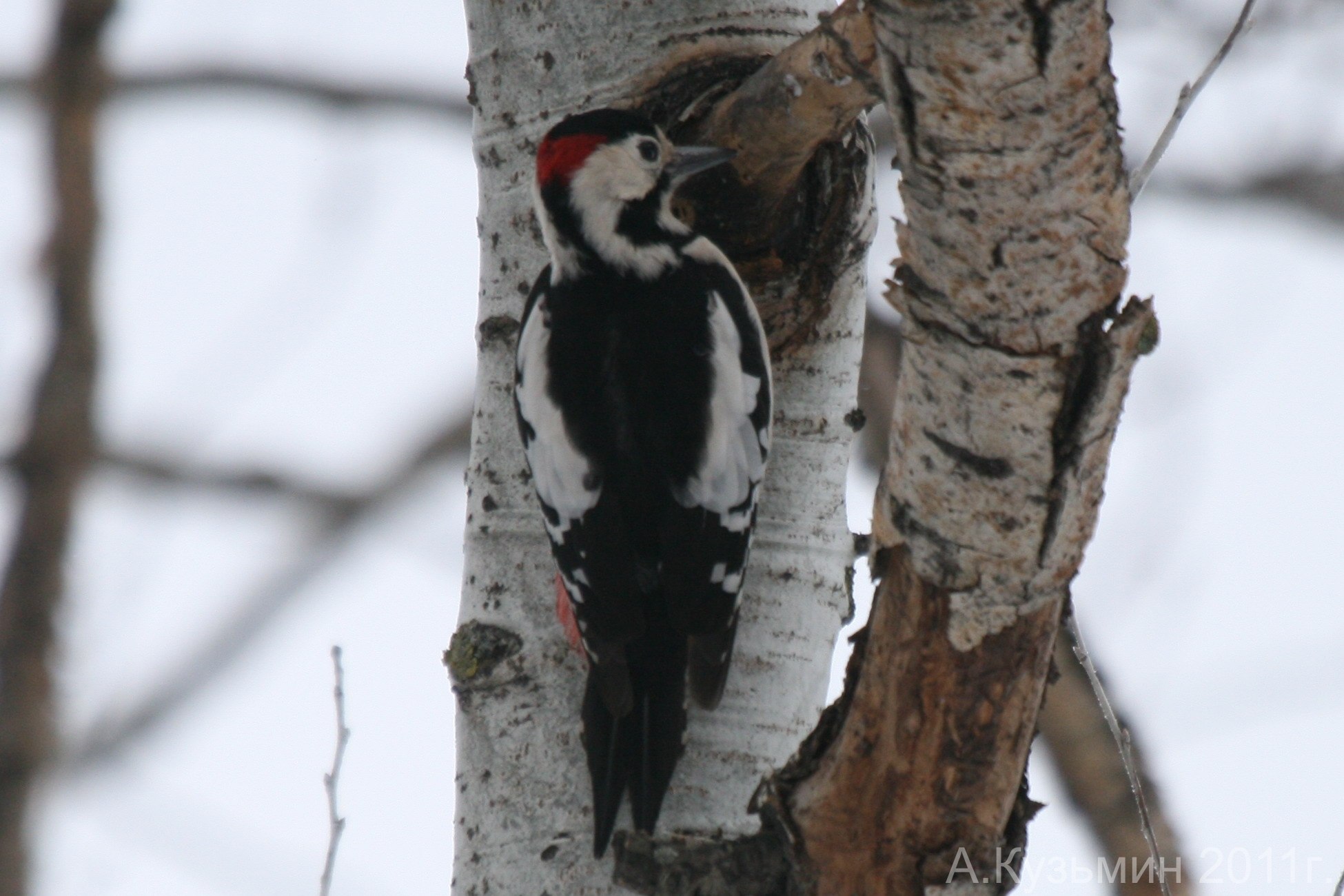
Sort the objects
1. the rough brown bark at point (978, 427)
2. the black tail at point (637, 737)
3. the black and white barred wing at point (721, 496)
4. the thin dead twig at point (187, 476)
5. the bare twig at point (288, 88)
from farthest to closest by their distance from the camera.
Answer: the bare twig at point (288, 88) → the thin dead twig at point (187, 476) → the black and white barred wing at point (721, 496) → the black tail at point (637, 737) → the rough brown bark at point (978, 427)

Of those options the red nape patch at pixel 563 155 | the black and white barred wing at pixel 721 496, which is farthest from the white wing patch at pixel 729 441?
the red nape patch at pixel 563 155

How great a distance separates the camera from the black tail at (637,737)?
86.0 inches

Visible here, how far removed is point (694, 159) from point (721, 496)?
1.81ft

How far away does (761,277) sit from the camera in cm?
250

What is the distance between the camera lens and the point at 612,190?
259cm

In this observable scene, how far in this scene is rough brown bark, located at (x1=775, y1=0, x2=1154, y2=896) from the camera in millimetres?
1359

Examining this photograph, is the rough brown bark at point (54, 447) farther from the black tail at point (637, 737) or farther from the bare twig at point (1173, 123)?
the bare twig at point (1173, 123)

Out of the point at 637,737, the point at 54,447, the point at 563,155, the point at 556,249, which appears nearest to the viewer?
the point at 637,737

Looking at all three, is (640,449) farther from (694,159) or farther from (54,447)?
(54,447)

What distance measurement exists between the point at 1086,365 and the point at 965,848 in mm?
684

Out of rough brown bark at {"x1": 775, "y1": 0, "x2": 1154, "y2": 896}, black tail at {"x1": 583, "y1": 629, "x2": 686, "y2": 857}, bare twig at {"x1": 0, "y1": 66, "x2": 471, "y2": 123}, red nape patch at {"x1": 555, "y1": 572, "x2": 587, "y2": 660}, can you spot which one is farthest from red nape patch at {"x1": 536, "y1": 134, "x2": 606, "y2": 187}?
bare twig at {"x1": 0, "y1": 66, "x2": 471, "y2": 123}

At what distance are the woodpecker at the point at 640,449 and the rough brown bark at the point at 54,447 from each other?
89.2 inches

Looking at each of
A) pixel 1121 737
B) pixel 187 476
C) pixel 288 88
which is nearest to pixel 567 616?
pixel 1121 737

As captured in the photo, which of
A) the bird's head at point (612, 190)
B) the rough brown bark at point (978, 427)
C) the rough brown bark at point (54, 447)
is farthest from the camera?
the rough brown bark at point (54, 447)
